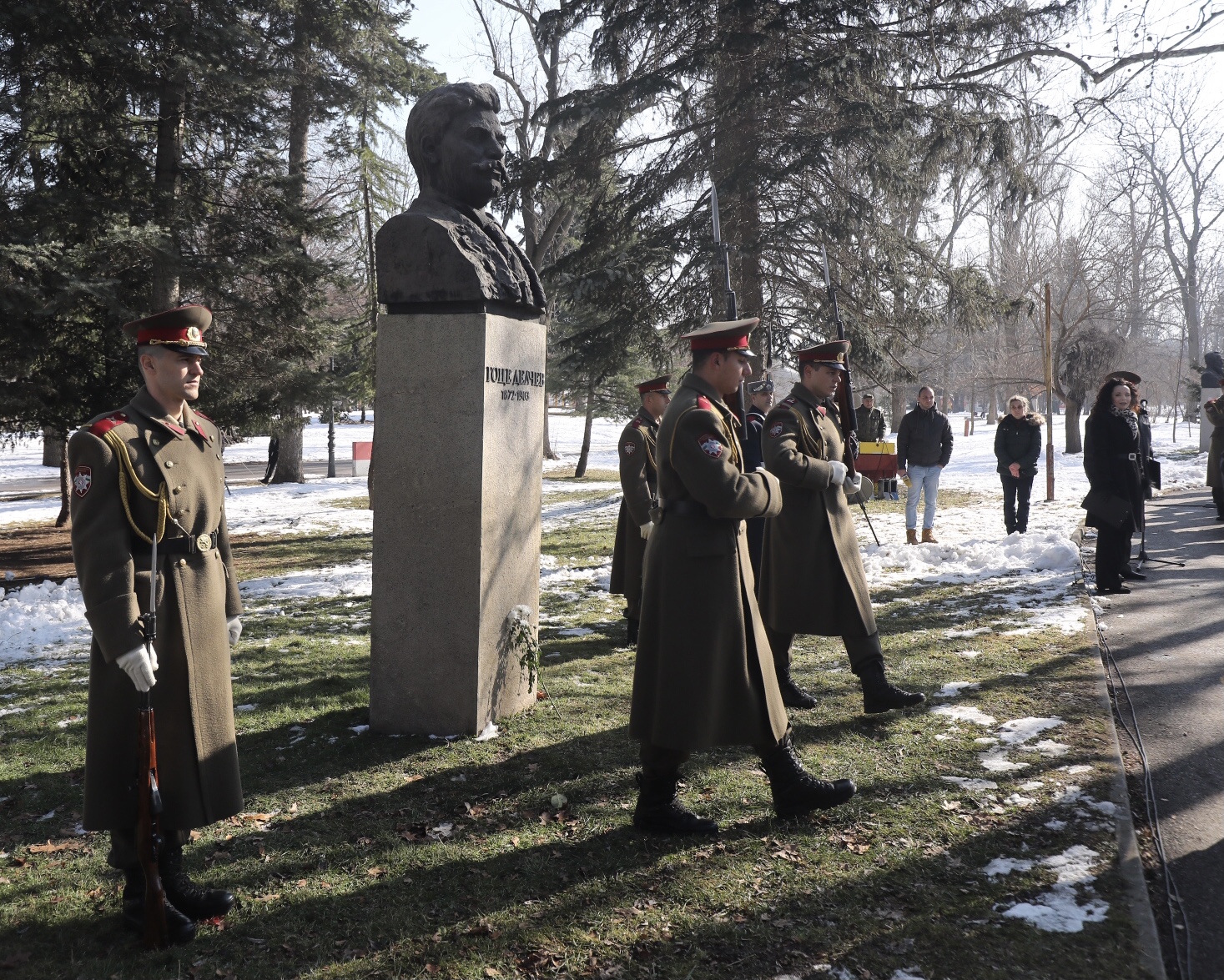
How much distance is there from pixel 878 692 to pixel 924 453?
806cm

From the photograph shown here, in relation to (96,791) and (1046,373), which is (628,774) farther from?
(1046,373)

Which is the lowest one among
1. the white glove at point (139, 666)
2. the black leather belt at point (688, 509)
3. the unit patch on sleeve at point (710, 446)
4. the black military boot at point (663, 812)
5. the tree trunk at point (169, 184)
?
the black military boot at point (663, 812)

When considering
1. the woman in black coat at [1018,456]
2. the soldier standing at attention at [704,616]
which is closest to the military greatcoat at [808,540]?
the soldier standing at attention at [704,616]

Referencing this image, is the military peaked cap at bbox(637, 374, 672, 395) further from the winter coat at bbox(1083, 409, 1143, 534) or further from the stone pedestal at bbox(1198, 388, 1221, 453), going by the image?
the stone pedestal at bbox(1198, 388, 1221, 453)

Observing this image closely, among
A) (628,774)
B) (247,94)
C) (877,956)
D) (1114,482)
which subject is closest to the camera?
(877,956)

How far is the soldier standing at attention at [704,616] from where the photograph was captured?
411 cm

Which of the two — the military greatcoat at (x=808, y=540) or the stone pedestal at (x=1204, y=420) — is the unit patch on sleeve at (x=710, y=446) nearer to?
the military greatcoat at (x=808, y=540)

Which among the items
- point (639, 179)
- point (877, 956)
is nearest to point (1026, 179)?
point (639, 179)

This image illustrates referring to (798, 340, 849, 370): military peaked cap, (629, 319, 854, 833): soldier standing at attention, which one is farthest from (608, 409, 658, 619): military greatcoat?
(629, 319, 854, 833): soldier standing at attention

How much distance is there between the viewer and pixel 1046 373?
16.6 metres

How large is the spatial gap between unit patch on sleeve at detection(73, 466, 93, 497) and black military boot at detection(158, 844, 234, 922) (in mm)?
1335

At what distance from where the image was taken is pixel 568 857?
4.11 metres

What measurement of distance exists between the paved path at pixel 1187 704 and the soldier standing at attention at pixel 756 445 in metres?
2.30

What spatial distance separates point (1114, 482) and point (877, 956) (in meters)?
7.61
